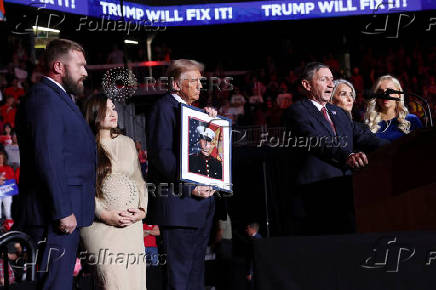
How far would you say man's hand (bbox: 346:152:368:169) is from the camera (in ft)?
13.0

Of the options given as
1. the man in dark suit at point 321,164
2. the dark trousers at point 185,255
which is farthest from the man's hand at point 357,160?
the dark trousers at point 185,255

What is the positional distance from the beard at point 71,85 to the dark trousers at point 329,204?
4.99ft

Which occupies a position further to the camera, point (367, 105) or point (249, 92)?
point (249, 92)

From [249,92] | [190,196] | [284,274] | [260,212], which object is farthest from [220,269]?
[249,92]

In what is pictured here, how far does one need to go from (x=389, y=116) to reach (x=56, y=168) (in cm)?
275

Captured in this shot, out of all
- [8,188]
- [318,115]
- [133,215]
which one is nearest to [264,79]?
[8,188]

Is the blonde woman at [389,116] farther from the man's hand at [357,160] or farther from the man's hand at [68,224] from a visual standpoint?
Result: the man's hand at [68,224]

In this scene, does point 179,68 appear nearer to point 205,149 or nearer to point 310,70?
point 205,149

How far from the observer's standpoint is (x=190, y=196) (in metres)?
4.13

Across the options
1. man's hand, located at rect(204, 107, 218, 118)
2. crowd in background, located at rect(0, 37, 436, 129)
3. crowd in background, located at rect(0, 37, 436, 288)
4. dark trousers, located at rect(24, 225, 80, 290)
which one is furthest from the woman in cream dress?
crowd in background, located at rect(0, 37, 436, 129)

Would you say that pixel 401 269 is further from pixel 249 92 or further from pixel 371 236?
pixel 249 92

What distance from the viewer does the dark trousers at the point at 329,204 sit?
4324 mm

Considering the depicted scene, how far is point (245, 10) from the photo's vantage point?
16984mm

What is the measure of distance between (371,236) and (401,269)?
0.14m
